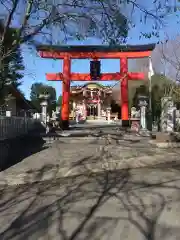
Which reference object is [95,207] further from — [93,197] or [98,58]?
[98,58]

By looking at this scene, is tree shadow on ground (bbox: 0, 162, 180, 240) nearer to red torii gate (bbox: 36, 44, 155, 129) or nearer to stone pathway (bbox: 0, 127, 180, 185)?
stone pathway (bbox: 0, 127, 180, 185)

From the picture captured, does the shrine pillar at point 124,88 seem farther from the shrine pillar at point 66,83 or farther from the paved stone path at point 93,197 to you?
the paved stone path at point 93,197

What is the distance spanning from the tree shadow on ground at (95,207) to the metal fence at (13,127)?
16.4 ft

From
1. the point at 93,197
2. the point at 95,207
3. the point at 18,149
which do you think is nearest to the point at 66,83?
the point at 18,149

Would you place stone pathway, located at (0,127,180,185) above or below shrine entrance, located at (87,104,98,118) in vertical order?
below

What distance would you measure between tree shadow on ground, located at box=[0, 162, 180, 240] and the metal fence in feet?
16.4

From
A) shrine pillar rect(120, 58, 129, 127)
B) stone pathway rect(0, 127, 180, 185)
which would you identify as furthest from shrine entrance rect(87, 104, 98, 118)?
stone pathway rect(0, 127, 180, 185)

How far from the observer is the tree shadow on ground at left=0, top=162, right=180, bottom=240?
5887 millimetres

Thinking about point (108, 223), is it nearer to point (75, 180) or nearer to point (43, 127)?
point (75, 180)

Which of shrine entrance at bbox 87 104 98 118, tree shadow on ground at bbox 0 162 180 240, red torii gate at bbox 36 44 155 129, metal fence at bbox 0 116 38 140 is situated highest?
red torii gate at bbox 36 44 155 129

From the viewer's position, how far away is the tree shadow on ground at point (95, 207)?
5.89m

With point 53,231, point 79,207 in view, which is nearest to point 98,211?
point 79,207

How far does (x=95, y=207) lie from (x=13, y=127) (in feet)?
33.5

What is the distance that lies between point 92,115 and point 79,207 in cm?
5321
